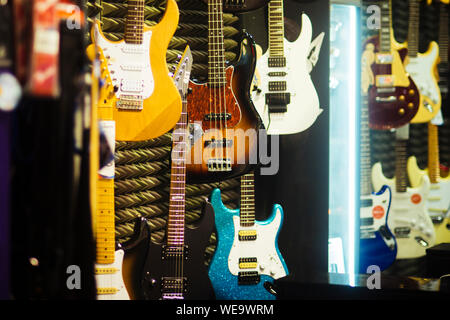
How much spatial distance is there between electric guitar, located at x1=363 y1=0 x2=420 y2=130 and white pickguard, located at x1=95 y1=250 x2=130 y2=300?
2.30 metres

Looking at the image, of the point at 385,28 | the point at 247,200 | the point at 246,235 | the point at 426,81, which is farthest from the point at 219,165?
the point at 426,81

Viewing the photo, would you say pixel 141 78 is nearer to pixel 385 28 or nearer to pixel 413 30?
pixel 385 28

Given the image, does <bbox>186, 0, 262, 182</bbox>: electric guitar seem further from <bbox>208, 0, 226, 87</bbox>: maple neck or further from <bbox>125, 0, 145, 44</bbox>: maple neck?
<bbox>125, 0, 145, 44</bbox>: maple neck

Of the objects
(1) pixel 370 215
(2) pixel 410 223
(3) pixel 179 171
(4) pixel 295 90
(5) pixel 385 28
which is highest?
(5) pixel 385 28

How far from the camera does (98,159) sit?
4.70 feet

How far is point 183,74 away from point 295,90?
738mm

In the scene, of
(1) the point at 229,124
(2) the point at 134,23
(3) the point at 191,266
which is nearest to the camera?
(2) the point at 134,23

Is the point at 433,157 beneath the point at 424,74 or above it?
beneath

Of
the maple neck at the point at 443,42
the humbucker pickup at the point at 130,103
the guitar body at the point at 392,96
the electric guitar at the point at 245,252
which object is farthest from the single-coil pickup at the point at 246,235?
the maple neck at the point at 443,42

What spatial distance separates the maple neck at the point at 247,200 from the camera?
3203mm

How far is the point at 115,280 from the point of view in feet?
8.85
